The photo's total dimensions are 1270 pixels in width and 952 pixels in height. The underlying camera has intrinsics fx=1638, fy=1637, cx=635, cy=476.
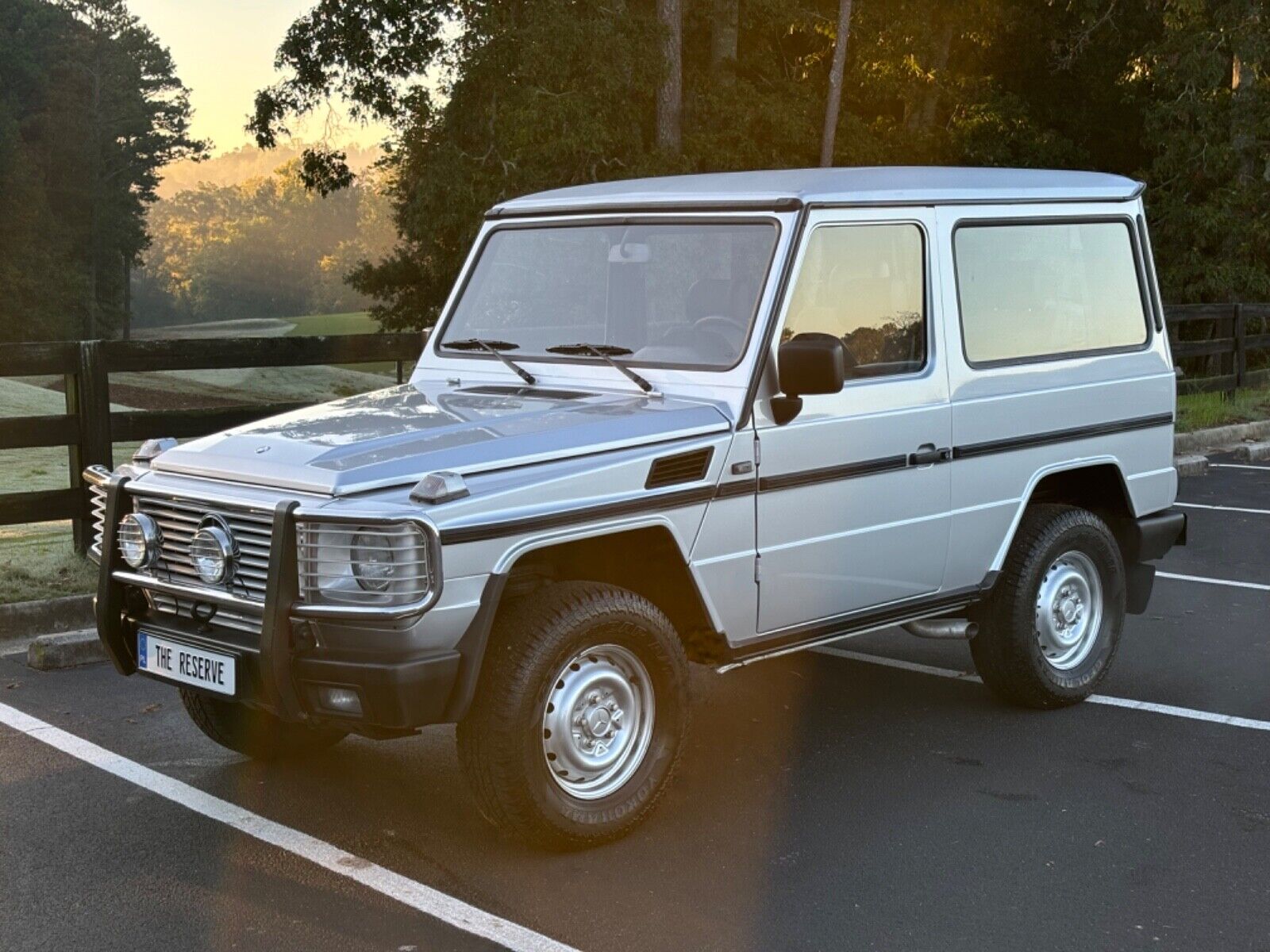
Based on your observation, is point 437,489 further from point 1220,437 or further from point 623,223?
point 1220,437

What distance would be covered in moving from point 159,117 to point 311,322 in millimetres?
42115

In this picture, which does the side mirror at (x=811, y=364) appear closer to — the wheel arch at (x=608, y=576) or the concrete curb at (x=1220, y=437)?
the wheel arch at (x=608, y=576)

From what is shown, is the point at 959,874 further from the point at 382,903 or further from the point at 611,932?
the point at 382,903

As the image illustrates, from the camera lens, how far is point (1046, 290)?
6941 mm

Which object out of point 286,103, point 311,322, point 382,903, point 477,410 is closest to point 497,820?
point 382,903

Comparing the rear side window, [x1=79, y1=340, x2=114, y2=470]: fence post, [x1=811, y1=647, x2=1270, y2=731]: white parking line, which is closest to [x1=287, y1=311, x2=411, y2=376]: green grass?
[x1=79, y1=340, x2=114, y2=470]: fence post

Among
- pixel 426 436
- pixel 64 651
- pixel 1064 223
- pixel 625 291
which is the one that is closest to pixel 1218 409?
pixel 1064 223

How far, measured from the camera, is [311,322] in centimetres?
13000

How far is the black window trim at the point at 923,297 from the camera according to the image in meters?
5.86

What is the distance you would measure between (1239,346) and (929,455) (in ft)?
47.5

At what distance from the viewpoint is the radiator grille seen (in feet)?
16.5

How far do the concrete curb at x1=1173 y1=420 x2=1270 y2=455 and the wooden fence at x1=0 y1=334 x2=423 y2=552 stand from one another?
9.16 metres

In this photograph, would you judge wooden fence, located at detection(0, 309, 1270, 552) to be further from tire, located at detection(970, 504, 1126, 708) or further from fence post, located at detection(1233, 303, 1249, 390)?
fence post, located at detection(1233, 303, 1249, 390)

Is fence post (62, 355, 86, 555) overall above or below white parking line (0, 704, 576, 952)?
above
